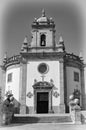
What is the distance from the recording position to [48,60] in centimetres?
2561

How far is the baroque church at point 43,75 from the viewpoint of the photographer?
2434cm

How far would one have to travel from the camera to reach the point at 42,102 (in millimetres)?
24844

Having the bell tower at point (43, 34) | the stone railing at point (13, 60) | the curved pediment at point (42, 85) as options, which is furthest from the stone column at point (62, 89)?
the stone railing at point (13, 60)

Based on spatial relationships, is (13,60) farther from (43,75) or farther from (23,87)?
(43,75)

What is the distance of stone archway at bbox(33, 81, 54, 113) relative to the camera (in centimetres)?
2449

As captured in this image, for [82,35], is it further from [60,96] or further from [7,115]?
[60,96]

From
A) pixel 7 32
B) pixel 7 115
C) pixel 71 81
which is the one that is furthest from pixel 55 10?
pixel 71 81

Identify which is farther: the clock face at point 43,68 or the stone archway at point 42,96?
the clock face at point 43,68

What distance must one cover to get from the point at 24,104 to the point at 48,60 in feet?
21.2

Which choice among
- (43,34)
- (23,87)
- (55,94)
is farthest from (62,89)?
(43,34)

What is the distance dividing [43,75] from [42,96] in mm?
2702

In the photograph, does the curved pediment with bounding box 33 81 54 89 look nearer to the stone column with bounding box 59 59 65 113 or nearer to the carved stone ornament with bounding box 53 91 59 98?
the carved stone ornament with bounding box 53 91 59 98

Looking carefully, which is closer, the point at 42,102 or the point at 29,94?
the point at 29,94

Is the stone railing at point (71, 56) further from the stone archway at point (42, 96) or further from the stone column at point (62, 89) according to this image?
the stone archway at point (42, 96)
